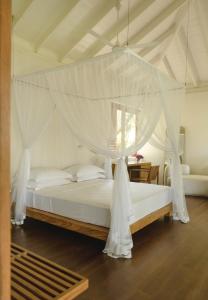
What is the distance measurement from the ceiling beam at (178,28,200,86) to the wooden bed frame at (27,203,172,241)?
3.91 metres

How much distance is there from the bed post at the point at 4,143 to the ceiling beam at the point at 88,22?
3464mm

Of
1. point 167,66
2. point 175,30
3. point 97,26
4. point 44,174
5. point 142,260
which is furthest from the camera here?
point 167,66

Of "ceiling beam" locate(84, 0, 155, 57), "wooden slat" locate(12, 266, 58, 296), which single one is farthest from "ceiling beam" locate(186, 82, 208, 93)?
"wooden slat" locate(12, 266, 58, 296)

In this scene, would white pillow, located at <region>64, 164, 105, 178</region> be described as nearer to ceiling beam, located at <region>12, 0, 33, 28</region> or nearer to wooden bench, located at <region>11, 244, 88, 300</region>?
ceiling beam, located at <region>12, 0, 33, 28</region>

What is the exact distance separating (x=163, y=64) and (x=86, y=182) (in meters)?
3.84

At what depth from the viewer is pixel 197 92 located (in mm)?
6988

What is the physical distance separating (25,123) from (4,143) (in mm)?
3105

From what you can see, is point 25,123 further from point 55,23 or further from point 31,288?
point 31,288

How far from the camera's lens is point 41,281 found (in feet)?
5.05

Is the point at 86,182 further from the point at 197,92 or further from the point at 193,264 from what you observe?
the point at 197,92

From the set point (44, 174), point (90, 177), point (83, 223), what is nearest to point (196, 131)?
point (90, 177)

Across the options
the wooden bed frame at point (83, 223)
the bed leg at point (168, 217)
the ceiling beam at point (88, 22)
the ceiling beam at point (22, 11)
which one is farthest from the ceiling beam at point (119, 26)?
the bed leg at point (168, 217)

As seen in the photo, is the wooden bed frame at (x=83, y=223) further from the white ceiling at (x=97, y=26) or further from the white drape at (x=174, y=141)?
the white ceiling at (x=97, y=26)

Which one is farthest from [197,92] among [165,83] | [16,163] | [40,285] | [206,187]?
[40,285]
